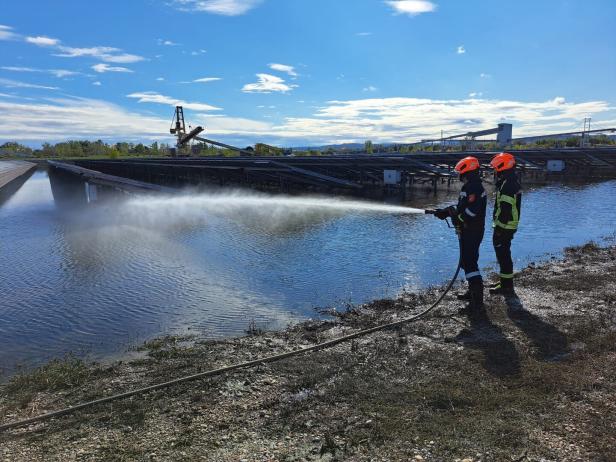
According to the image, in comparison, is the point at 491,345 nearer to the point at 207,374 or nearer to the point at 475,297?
the point at 475,297

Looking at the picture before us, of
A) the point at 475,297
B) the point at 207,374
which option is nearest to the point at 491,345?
the point at 475,297

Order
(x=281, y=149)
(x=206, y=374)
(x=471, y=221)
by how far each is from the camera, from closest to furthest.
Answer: (x=206, y=374) → (x=471, y=221) → (x=281, y=149)

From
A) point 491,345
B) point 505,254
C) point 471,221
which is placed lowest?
point 491,345

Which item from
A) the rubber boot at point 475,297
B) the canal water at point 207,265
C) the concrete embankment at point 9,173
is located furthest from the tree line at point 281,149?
the rubber boot at point 475,297

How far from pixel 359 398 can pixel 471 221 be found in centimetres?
420

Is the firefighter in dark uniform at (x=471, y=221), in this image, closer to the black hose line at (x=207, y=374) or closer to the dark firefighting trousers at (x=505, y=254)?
the dark firefighting trousers at (x=505, y=254)

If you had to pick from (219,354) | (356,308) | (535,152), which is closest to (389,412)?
(219,354)

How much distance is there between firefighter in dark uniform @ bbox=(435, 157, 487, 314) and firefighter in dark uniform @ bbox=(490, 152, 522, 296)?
460 mm

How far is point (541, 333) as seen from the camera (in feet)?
19.5

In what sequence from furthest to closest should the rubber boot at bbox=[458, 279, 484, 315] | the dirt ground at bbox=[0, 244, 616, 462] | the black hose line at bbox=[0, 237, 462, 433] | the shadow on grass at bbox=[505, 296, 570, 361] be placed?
the rubber boot at bbox=[458, 279, 484, 315]
the shadow on grass at bbox=[505, 296, 570, 361]
the black hose line at bbox=[0, 237, 462, 433]
the dirt ground at bbox=[0, 244, 616, 462]

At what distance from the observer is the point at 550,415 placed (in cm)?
392

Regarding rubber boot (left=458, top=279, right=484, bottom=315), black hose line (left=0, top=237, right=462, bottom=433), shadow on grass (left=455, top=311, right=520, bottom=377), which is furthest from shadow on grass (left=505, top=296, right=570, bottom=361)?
black hose line (left=0, top=237, right=462, bottom=433)

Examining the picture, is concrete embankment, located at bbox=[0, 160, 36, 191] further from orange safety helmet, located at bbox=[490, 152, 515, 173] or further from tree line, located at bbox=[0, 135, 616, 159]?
orange safety helmet, located at bbox=[490, 152, 515, 173]

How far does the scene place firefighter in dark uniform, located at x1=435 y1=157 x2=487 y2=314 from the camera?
23.6ft
